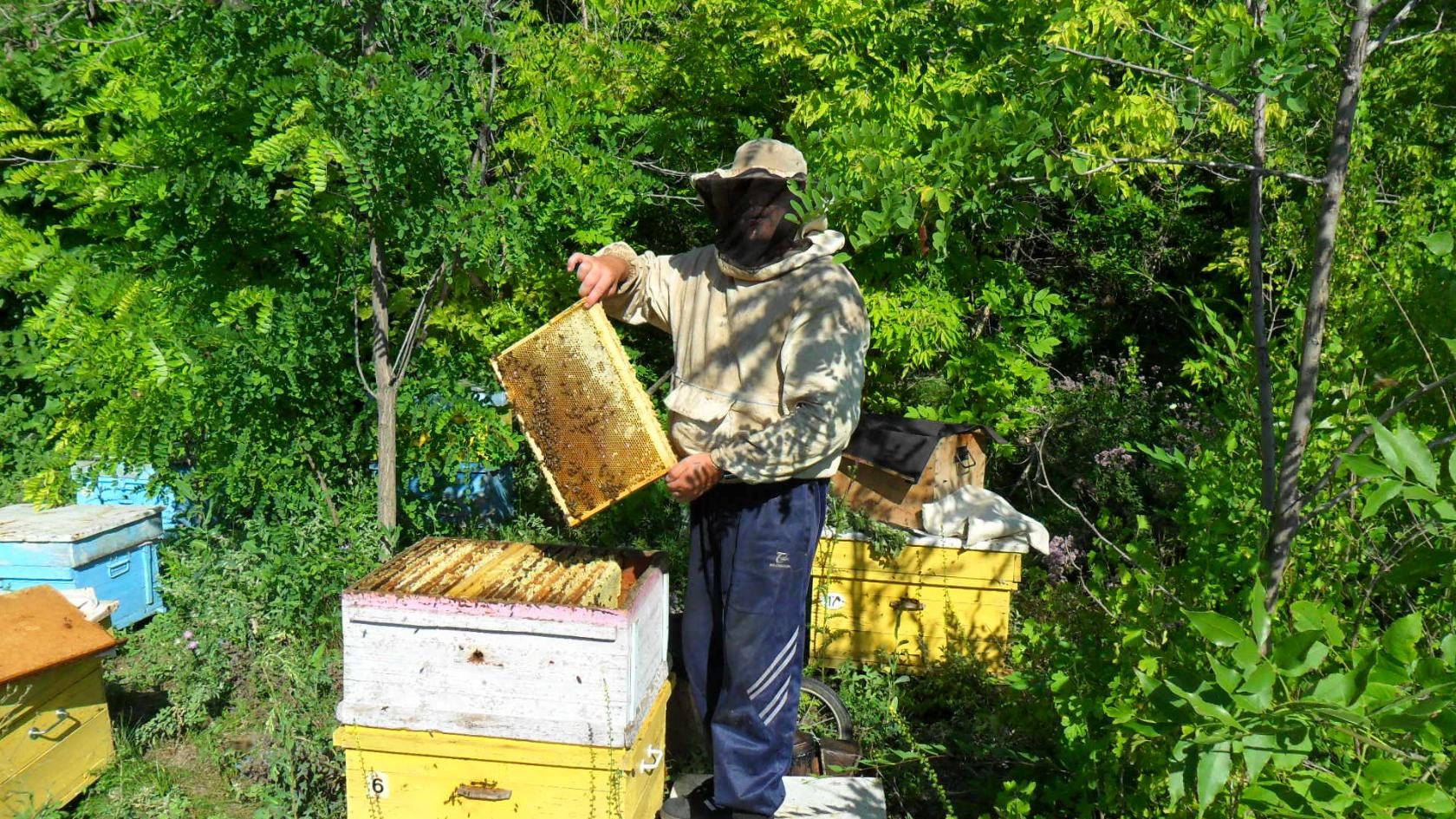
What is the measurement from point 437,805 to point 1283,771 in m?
1.97

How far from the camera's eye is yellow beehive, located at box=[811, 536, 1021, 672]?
4.02 metres

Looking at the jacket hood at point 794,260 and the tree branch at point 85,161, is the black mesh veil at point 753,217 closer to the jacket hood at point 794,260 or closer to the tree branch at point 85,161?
the jacket hood at point 794,260

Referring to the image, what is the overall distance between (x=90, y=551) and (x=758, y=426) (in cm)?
301

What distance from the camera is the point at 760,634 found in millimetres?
2840

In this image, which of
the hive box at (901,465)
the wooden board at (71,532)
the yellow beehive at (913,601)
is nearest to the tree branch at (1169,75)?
the hive box at (901,465)

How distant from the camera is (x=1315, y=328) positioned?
2002 millimetres

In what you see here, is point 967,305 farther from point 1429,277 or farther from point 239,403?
point 239,403

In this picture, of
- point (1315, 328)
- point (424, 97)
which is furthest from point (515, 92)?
point (1315, 328)

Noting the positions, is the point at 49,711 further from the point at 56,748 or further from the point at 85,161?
the point at 85,161

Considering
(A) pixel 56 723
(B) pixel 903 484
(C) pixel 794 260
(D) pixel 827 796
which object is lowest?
(D) pixel 827 796

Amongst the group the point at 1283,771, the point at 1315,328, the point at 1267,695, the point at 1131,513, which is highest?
the point at 1315,328

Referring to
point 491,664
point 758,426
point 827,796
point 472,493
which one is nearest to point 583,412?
point 758,426

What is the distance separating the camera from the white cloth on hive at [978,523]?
400 centimetres

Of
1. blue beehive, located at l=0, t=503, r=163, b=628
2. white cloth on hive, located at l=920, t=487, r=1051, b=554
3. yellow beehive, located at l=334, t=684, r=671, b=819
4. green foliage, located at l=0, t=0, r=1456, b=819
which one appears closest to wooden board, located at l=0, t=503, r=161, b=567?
blue beehive, located at l=0, t=503, r=163, b=628
